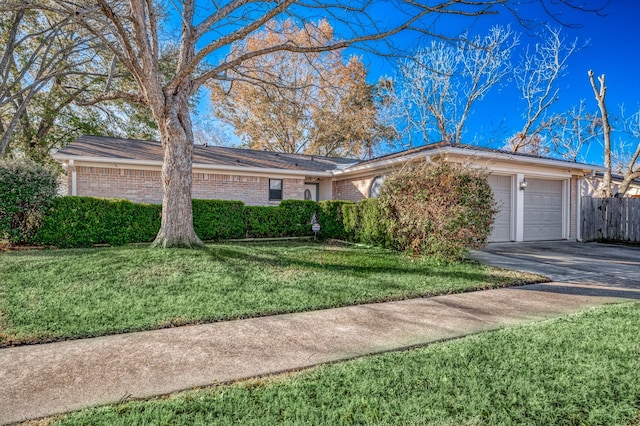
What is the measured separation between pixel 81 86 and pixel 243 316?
62.0 feet

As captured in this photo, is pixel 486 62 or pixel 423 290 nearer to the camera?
pixel 423 290

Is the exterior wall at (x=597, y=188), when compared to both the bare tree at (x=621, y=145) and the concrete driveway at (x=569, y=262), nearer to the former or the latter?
the bare tree at (x=621, y=145)

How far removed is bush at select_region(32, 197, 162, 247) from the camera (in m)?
9.19

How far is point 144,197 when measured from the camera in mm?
12922

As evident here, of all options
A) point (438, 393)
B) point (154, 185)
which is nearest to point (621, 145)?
point (154, 185)

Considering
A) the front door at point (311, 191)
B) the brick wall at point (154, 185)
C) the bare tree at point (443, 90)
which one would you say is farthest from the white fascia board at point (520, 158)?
the bare tree at point (443, 90)

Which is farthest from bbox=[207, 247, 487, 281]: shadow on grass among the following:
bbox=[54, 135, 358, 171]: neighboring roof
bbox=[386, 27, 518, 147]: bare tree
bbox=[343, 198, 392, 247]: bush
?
bbox=[386, 27, 518, 147]: bare tree

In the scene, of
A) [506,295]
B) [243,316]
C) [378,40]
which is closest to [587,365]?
[506,295]

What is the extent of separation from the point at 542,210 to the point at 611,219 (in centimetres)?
340

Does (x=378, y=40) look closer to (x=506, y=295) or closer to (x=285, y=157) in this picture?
(x=506, y=295)

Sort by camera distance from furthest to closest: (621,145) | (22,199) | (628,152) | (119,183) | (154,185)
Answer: (628,152)
(621,145)
(154,185)
(119,183)
(22,199)

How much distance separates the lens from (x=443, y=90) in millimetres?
23844

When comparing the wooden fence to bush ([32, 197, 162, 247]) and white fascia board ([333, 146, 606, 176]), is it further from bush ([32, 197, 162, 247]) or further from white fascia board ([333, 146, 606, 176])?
bush ([32, 197, 162, 247])

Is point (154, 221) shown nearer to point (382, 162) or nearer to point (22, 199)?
point (22, 199)
